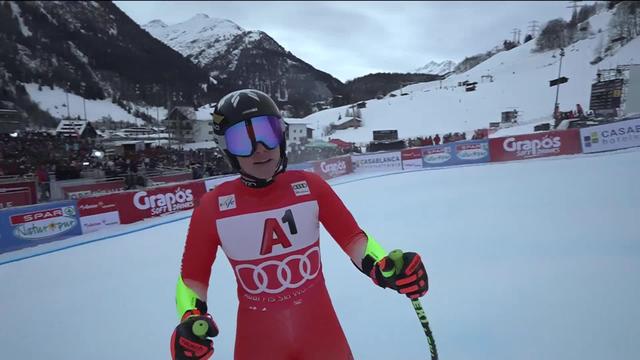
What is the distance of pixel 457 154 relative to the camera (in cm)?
1905

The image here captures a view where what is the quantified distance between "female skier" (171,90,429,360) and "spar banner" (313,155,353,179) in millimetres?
15919

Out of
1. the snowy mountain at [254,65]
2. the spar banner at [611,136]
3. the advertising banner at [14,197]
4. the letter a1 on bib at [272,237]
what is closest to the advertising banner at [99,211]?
the advertising banner at [14,197]

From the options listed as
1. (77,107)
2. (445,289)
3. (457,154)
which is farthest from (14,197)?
(77,107)

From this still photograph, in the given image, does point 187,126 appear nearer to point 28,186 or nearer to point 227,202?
point 28,186

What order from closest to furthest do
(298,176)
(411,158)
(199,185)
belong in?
(298,176) → (199,185) → (411,158)

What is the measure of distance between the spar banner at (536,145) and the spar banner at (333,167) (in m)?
7.73

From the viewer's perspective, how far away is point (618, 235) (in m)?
5.68

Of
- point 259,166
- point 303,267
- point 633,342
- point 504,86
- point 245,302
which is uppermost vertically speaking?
point 504,86

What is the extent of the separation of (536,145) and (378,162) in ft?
26.4

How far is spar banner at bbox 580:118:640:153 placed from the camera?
14.9m

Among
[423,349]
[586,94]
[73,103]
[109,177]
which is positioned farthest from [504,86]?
[73,103]

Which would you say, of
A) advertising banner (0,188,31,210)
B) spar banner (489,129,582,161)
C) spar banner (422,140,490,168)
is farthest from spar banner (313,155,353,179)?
advertising banner (0,188,31,210)

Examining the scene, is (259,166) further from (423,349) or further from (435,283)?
(435,283)

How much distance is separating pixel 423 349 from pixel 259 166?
2.61 m
